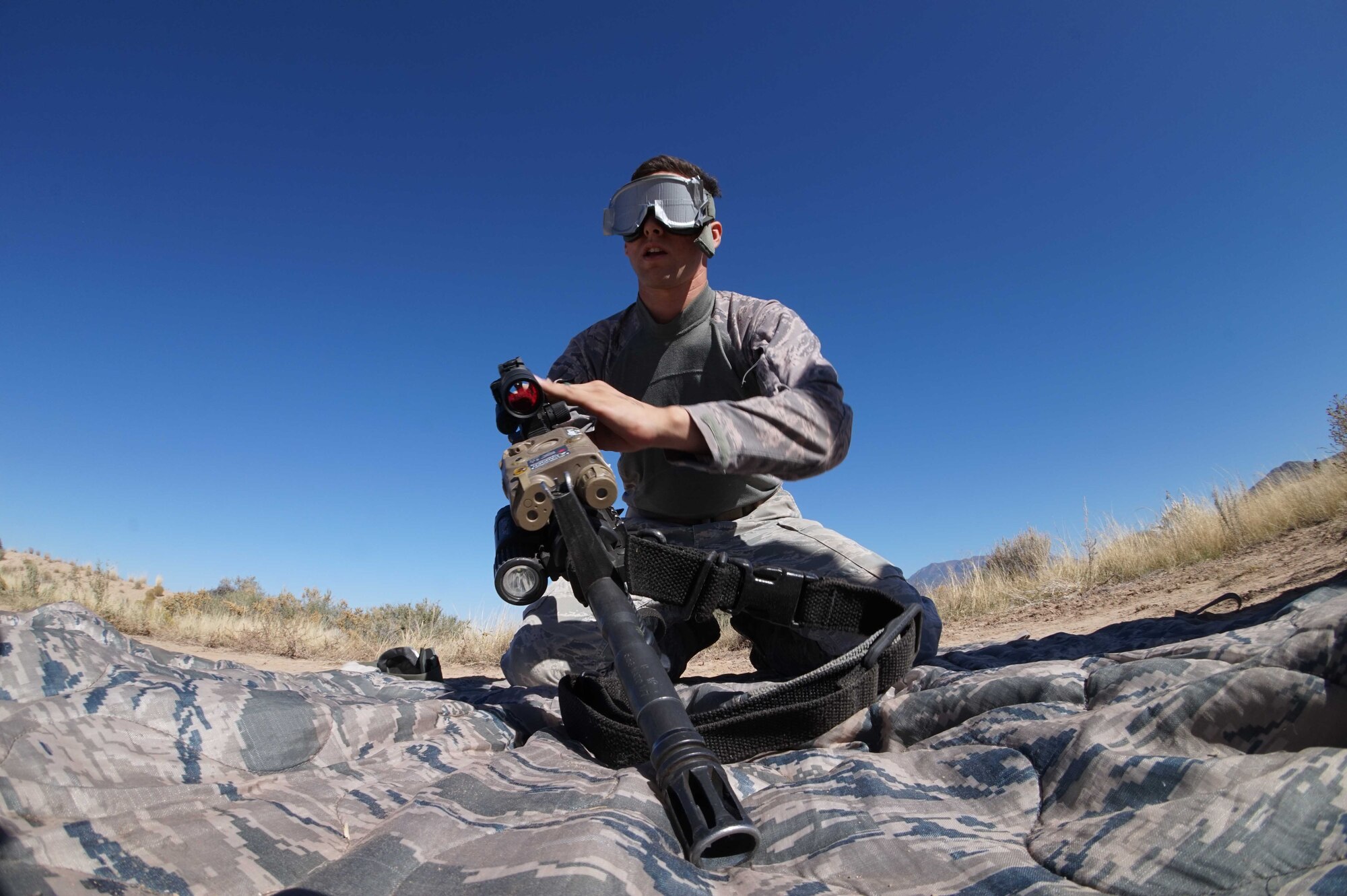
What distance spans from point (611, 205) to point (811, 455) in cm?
192

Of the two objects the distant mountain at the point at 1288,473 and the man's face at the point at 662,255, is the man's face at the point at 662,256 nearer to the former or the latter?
the man's face at the point at 662,255

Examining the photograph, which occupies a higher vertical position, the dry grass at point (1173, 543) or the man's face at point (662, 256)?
the man's face at point (662, 256)

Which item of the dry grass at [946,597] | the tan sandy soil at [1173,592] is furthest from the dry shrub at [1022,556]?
the tan sandy soil at [1173,592]

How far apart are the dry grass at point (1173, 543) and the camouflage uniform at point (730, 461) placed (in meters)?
4.72

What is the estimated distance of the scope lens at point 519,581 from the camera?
2.19m

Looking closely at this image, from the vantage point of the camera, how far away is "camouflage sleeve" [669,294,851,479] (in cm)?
254

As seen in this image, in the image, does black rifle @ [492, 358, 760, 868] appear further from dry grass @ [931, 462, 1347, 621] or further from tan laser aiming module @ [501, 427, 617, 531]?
dry grass @ [931, 462, 1347, 621]

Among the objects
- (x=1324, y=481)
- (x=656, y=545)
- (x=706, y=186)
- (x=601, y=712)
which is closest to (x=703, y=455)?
(x=656, y=545)

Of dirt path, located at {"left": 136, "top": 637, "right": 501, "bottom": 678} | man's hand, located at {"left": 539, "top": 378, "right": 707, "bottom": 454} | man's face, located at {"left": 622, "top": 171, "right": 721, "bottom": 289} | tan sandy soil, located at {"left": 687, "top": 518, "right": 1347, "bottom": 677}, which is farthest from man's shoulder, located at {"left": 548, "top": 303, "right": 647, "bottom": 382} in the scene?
dirt path, located at {"left": 136, "top": 637, "right": 501, "bottom": 678}

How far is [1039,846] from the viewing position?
105 centimetres

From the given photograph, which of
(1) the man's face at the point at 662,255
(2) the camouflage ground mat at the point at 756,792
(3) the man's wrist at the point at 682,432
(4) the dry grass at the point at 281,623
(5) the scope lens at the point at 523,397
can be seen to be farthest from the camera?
(4) the dry grass at the point at 281,623

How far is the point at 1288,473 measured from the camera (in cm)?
920

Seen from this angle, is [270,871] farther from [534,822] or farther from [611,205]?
[611,205]

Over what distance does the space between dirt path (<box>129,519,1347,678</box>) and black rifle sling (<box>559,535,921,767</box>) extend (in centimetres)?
304
